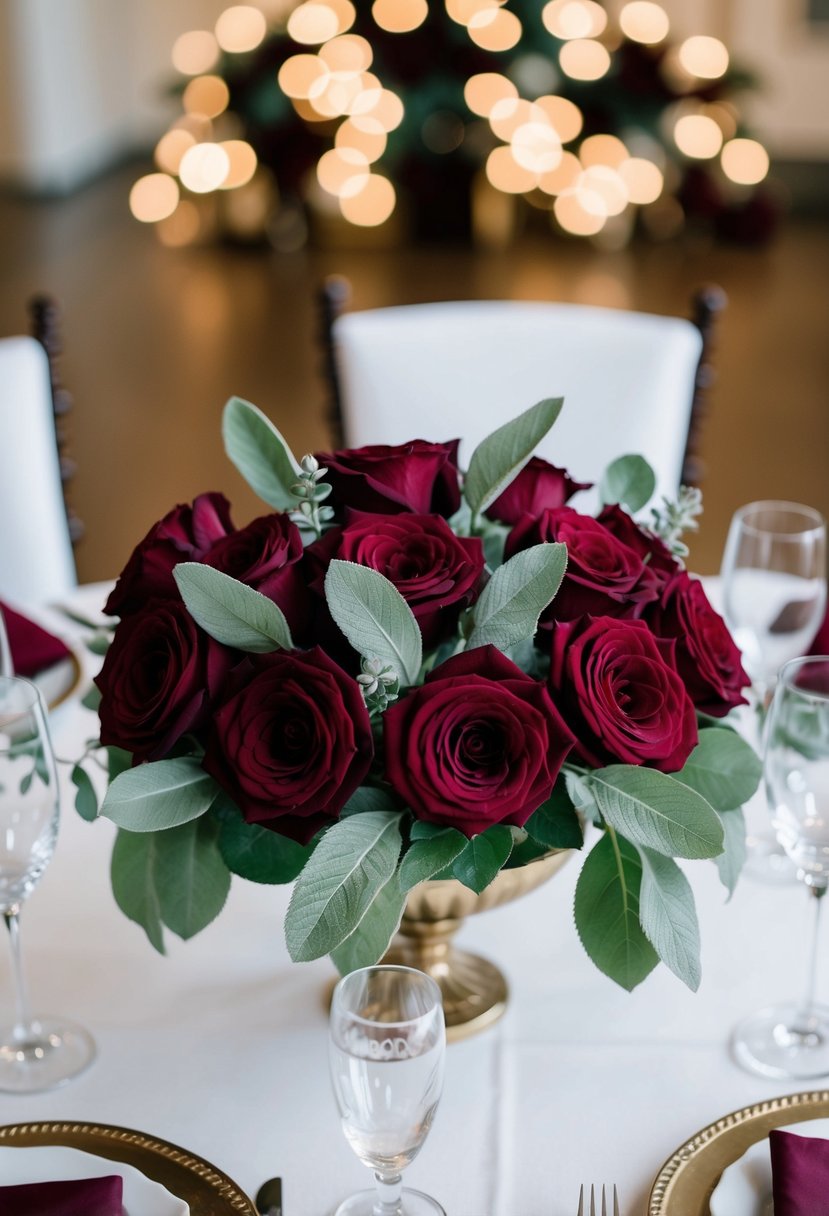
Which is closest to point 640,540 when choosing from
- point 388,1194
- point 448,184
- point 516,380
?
point 388,1194

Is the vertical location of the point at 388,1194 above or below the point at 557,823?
below

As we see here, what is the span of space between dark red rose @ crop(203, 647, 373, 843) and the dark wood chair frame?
114 cm

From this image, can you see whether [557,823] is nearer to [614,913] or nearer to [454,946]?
[614,913]

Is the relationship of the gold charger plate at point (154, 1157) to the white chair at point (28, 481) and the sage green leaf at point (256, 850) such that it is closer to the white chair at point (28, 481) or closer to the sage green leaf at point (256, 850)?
the sage green leaf at point (256, 850)

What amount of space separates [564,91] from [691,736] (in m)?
5.32

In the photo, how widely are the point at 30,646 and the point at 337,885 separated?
2.36ft

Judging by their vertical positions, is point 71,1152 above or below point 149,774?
below

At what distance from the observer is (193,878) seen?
0.85m

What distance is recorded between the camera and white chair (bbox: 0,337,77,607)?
173 cm

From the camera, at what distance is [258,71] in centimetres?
555

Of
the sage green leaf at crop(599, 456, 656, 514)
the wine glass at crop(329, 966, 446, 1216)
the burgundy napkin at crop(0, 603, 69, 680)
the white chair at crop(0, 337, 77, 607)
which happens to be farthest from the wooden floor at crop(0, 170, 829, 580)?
the wine glass at crop(329, 966, 446, 1216)

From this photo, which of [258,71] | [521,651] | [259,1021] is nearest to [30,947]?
[259,1021]

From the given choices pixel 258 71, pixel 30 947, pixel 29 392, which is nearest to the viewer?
pixel 30 947

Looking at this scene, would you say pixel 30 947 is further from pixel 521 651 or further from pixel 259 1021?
pixel 521 651
